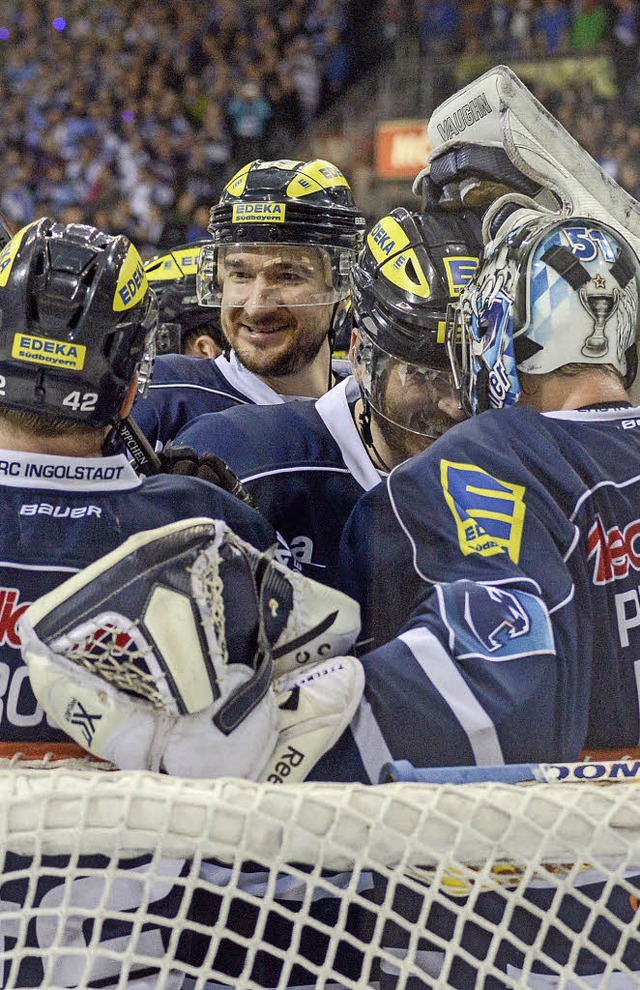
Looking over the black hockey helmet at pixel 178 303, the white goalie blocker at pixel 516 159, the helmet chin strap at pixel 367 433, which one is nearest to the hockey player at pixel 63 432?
the helmet chin strap at pixel 367 433

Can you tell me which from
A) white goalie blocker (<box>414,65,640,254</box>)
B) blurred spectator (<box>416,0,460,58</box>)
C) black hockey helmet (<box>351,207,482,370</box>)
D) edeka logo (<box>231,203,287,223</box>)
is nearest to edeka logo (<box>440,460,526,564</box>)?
black hockey helmet (<box>351,207,482,370</box>)

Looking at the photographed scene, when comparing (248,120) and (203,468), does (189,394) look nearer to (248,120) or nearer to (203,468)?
(203,468)

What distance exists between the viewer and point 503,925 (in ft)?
3.48

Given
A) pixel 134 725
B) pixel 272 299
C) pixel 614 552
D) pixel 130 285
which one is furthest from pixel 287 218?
pixel 134 725

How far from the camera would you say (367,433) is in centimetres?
214

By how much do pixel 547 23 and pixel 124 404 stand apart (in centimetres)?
898

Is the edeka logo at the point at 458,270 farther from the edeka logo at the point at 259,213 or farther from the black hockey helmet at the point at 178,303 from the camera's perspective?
the black hockey helmet at the point at 178,303

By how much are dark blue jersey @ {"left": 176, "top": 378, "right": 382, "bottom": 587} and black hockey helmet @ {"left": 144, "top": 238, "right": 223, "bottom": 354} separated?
1741 millimetres

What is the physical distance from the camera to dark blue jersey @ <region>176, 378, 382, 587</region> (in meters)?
2.03

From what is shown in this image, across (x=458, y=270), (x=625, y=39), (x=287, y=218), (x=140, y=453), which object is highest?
(x=625, y=39)

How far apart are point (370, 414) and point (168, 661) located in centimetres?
104

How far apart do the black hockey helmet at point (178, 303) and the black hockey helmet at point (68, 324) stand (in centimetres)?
221

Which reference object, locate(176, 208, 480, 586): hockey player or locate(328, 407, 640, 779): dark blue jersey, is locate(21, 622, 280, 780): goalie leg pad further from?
locate(176, 208, 480, 586): hockey player

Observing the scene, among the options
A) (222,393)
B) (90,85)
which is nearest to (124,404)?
(222,393)
